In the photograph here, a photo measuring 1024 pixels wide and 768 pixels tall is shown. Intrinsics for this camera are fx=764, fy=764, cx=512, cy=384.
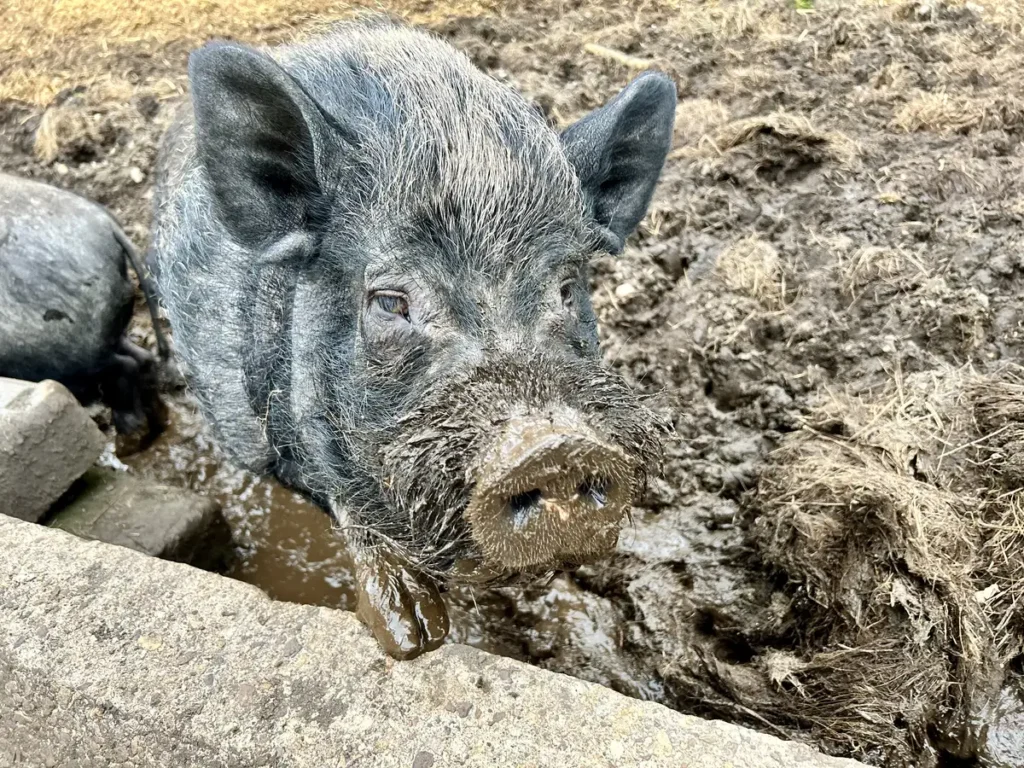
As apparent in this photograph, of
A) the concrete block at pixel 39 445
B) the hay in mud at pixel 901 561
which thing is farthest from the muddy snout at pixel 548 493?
the concrete block at pixel 39 445

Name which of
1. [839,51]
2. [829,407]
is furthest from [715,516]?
[839,51]

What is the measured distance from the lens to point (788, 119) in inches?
180

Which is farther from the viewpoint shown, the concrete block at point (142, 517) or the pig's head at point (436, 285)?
the concrete block at point (142, 517)

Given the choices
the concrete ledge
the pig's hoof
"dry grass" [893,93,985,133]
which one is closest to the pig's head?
the pig's hoof

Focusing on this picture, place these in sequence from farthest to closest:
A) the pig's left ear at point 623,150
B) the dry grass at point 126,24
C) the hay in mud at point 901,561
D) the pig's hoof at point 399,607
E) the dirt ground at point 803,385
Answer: the dry grass at point 126,24, the dirt ground at point 803,385, the hay in mud at point 901,561, the pig's left ear at point 623,150, the pig's hoof at point 399,607

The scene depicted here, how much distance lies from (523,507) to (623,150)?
4.48ft

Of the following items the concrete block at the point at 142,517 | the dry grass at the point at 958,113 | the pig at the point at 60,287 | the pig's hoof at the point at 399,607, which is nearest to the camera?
the pig's hoof at the point at 399,607

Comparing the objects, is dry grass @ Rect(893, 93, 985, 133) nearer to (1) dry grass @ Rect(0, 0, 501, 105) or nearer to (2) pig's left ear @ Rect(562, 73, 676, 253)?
(2) pig's left ear @ Rect(562, 73, 676, 253)

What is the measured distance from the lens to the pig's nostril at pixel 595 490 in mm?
1521

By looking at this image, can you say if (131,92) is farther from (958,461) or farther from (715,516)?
(958,461)

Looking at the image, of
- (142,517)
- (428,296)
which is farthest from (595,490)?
(142,517)

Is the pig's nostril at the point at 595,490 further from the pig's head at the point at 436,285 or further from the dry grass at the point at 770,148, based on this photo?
the dry grass at the point at 770,148

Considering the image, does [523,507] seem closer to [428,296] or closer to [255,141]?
[428,296]

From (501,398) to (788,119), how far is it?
3.81 m
